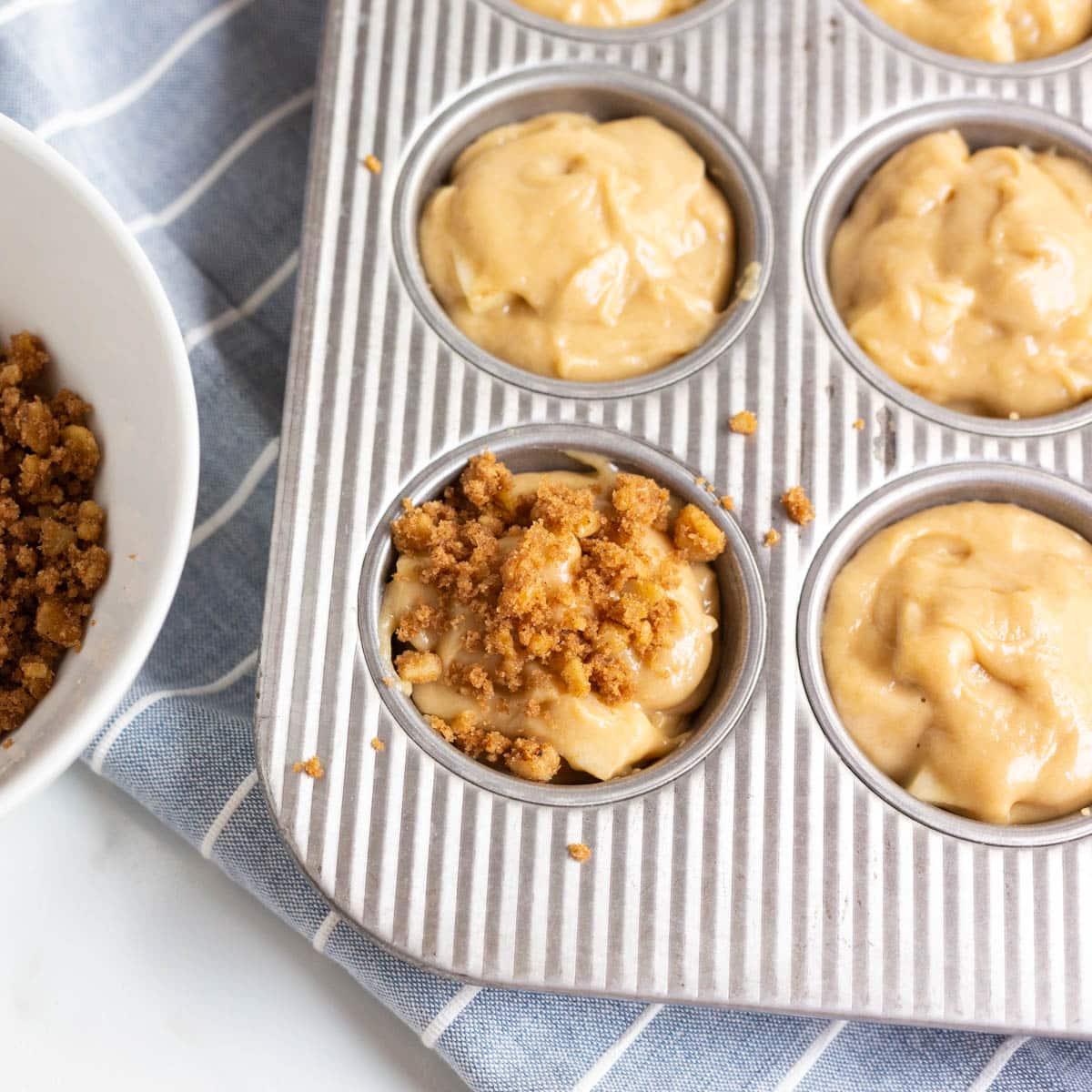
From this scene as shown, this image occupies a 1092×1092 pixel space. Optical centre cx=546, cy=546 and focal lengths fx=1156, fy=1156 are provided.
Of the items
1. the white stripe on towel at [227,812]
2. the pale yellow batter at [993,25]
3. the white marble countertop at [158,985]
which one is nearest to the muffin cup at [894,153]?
the pale yellow batter at [993,25]

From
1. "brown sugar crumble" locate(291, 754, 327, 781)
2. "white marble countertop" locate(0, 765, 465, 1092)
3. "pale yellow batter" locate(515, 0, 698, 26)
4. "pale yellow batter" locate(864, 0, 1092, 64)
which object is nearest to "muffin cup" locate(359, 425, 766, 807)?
"brown sugar crumble" locate(291, 754, 327, 781)

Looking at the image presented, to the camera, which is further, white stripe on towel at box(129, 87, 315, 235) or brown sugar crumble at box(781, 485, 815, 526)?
white stripe on towel at box(129, 87, 315, 235)

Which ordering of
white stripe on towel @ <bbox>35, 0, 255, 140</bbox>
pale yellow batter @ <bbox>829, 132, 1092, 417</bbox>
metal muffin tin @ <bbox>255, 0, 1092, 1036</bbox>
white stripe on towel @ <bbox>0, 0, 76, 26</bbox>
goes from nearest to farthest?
1. metal muffin tin @ <bbox>255, 0, 1092, 1036</bbox>
2. pale yellow batter @ <bbox>829, 132, 1092, 417</bbox>
3. white stripe on towel @ <bbox>0, 0, 76, 26</bbox>
4. white stripe on towel @ <bbox>35, 0, 255, 140</bbox>

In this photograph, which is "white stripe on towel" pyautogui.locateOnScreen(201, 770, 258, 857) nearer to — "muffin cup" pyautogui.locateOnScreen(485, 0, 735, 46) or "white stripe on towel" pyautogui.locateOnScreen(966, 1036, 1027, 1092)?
"white stripe on towel" pyautogui.locateOnScreen(966, 1036, 1027, 1092)

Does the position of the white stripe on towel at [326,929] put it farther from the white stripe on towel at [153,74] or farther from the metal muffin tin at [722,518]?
the white stripe on towel at [153,74]

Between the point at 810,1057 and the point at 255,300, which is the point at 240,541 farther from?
the point at 810,1057

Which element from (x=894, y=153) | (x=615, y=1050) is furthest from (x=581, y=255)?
(x=615, y=1050)
